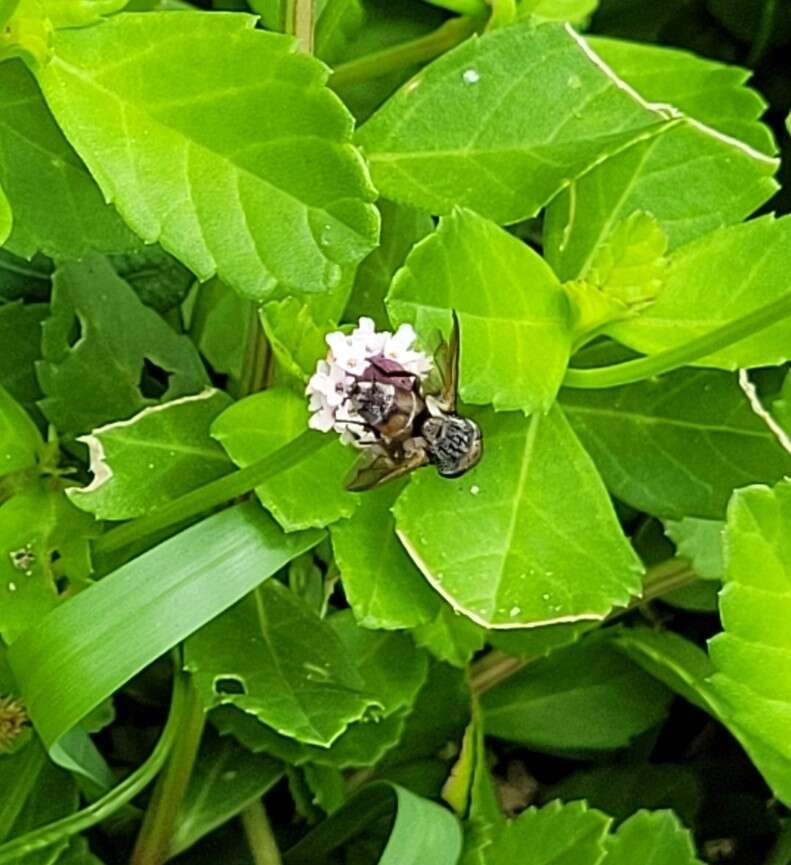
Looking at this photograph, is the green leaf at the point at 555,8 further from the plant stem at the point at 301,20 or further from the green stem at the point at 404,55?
the plant stem at the point at 301,20

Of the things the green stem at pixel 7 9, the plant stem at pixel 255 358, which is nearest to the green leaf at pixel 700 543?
the plant stem at pixel 255 358

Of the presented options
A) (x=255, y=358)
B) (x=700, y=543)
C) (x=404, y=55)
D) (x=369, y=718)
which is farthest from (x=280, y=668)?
(x=404, y=55)

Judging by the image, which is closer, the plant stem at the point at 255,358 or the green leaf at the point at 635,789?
the plant stem at the point at 255,358

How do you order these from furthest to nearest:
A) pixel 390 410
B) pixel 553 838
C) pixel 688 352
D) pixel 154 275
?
pixel 154 275 < pixel 553 838 < pixel 688 352 < pixel 390 410

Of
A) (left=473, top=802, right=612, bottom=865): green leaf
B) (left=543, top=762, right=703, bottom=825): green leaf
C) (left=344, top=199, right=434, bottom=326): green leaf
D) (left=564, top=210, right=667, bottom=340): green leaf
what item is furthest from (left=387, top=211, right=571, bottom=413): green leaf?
(left=543, top=762, right=703, bottom=825): green leaf

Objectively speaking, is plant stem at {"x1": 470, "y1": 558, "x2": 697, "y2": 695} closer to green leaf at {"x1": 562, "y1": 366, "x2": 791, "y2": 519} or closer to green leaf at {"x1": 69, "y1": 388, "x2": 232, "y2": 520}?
green leaf at {"x1": 562, "y1": 366, "x2": 791, "y2": 519}

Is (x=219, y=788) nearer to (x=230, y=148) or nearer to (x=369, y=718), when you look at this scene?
(x=369, y=718)

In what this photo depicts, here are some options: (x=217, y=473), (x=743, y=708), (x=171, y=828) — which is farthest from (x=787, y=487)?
(x=171, y=828)
